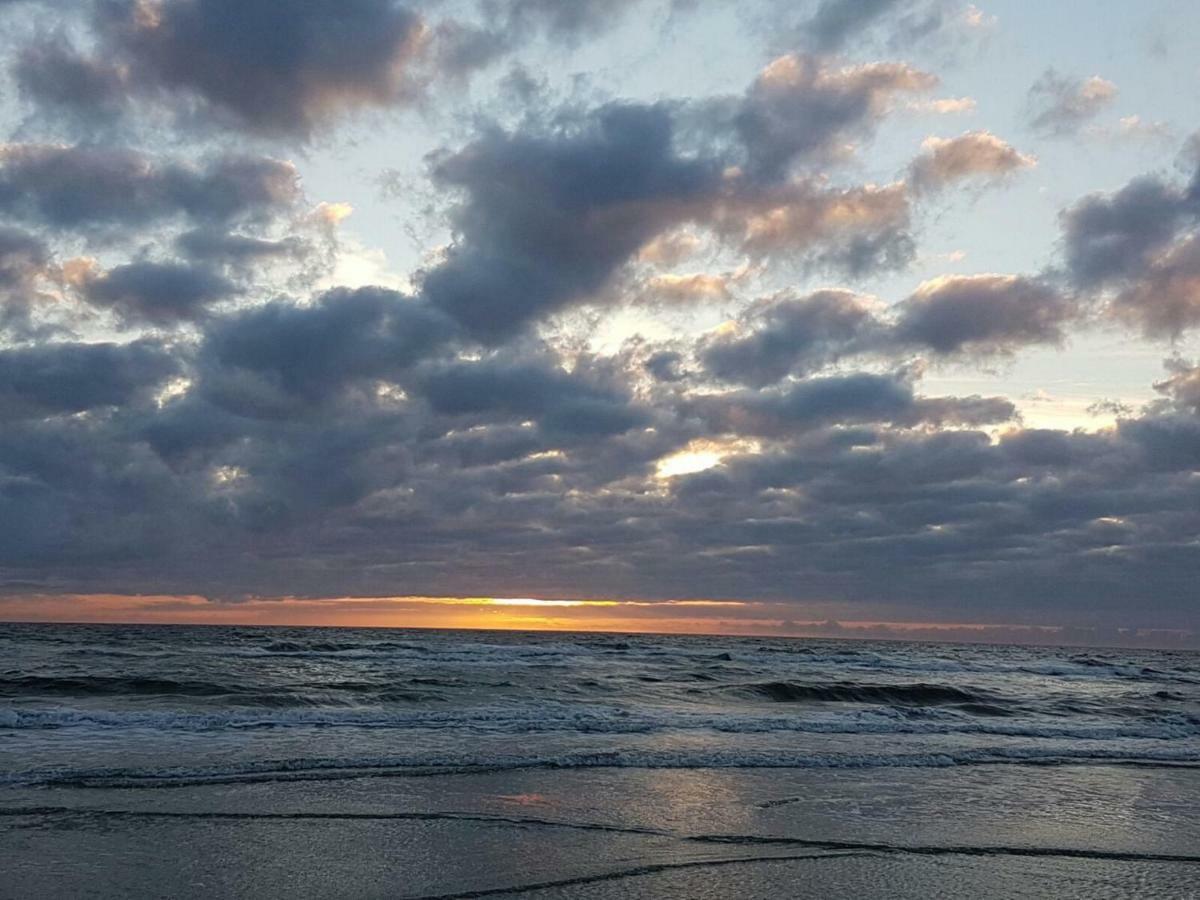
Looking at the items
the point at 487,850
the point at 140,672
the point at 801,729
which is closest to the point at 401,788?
the point at 487,850

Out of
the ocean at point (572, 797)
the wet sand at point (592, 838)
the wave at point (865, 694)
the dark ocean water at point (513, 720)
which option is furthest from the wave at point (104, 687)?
the wave at point (865, 694)

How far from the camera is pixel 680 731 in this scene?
1878cm

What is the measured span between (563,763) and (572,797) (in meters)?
2.73

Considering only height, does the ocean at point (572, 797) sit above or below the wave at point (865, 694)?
above

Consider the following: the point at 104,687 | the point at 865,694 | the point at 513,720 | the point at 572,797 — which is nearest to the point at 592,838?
the point at 572,797

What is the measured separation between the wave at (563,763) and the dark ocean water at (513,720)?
0.19 feet

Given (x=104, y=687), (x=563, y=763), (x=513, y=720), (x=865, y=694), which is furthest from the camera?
(x=865, y=694)

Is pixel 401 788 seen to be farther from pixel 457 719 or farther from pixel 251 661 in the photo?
pixel 251 661

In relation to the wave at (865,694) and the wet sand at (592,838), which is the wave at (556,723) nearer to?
the wave at (865,694)

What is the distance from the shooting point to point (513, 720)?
19312 millimetres

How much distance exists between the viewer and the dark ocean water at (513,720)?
14.1 meters

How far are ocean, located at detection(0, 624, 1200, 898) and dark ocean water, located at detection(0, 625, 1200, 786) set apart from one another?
0.12 m

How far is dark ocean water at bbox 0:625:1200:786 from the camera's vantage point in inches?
556

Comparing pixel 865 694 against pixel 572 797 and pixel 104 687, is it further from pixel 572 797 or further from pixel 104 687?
pixel 104 687
